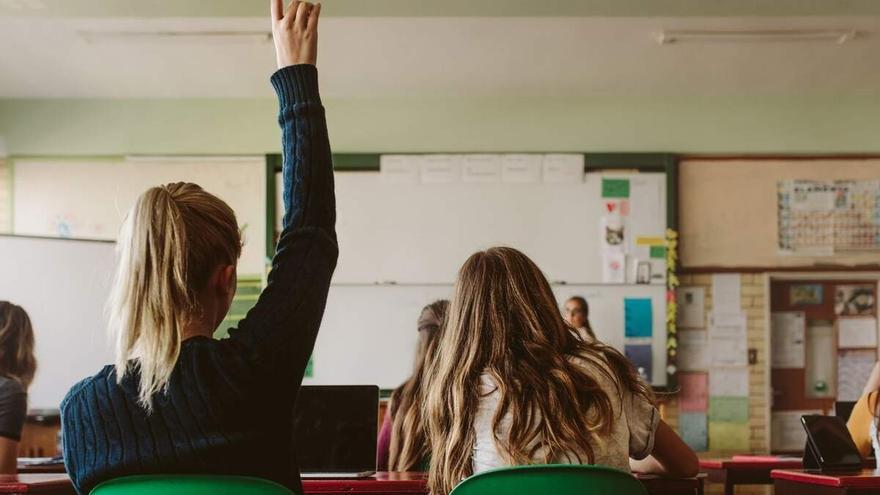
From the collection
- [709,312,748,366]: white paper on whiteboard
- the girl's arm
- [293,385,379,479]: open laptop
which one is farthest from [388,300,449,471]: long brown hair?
[709,312,748,366]: white paper on whiteboard

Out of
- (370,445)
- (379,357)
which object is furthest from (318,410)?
(379,357)

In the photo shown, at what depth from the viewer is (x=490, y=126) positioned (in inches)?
260

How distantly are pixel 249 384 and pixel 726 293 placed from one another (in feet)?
18.8

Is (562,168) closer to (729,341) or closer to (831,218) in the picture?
(729,341)

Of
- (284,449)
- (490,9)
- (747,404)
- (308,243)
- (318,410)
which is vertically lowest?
(747,404)

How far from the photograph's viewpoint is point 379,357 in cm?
636

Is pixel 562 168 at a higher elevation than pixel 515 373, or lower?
higher

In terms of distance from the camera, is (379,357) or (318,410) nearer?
(318,410)

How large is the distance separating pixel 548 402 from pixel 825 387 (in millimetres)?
5214

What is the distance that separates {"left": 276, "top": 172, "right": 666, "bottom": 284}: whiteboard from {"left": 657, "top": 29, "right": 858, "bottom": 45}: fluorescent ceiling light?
1208 mm

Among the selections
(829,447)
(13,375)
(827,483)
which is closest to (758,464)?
(829,447)

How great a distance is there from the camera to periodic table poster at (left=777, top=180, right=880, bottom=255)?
6.47 metres

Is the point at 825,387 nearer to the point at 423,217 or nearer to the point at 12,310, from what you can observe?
the point at 423,217

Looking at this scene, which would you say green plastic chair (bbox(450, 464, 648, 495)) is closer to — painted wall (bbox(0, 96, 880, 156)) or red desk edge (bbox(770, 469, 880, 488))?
red desk edge (bbox(770, 469, 880, 488))
